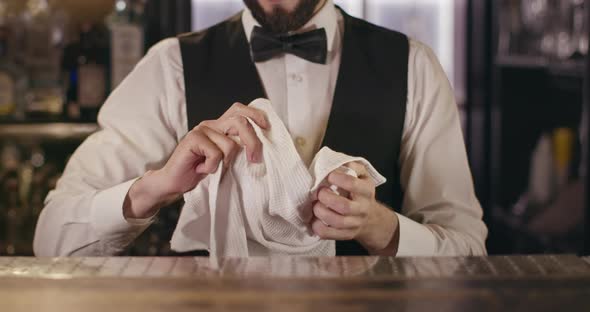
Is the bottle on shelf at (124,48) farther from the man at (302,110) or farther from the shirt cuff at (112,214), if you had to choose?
the shirt cuff at (112,214)

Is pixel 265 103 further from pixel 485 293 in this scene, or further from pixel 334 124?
pixel 485 293

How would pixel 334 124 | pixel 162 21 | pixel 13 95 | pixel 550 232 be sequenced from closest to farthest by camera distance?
1. pixel 334 124
2. pixel 13 95
3. pixel 162 21
4. pixel 550 232

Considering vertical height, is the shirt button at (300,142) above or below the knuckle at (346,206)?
above

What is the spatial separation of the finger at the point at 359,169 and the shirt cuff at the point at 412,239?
198 mm

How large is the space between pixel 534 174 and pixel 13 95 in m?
2.21

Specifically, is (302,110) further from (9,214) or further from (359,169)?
(9,214)

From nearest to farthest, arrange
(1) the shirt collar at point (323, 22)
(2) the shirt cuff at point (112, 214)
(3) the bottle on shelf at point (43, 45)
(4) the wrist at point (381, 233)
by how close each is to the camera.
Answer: (4) the wrist at point (381, 233) → (2) the shirt cuff at point (112, 214) → (1) the shirt collar at point (323, 22) → (3) the bottle on shelf at point (43, 45)

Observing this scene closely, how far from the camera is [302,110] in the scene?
68.7 inches

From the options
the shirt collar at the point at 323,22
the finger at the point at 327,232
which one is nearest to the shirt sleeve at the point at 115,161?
the shirt collar at the point at 323,22

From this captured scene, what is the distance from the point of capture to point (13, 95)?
108 inches

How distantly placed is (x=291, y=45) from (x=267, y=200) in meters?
0.51

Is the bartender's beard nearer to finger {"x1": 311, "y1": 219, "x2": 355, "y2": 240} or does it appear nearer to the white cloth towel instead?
the white cloth towel

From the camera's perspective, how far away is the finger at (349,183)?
4.11 feet

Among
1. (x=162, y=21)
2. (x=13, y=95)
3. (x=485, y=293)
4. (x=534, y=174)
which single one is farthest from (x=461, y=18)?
(x=485, y=293)
